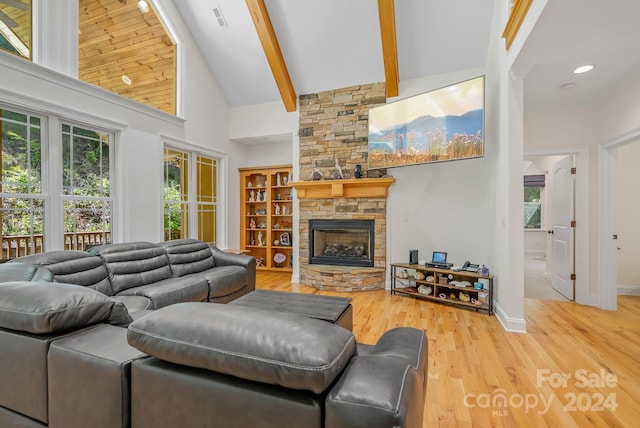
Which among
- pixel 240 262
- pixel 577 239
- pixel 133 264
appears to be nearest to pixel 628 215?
pixel 577 239

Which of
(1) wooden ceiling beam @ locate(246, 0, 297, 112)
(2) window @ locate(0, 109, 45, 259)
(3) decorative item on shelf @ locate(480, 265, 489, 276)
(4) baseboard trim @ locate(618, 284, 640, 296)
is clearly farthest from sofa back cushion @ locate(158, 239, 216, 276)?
(4) baseboard trim @ locate(618, 284, 640, 296)

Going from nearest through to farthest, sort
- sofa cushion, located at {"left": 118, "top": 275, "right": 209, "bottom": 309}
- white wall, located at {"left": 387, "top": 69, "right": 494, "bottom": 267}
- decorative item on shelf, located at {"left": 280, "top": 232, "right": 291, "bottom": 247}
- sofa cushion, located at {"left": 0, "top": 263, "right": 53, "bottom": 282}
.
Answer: sofa cushion, located at {"left": 0, "top": 263, "right": 53, "bottom": 282}
sofa cushion, located at {"left": 118, "top": 275, "right": 209, "bottom": 309}
white wall, located at {"left": 387, "top": 69, "right": 494, "bottom": 267}
decorative item on shelf, located at {"left": 280, "top": 232, "right": 291, "bottom": 247}

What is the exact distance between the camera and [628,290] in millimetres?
4102

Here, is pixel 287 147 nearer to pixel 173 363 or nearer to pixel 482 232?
pixel 482 232

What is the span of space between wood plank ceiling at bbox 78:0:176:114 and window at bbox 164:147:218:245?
817mm

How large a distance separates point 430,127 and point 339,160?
1599 millimetres

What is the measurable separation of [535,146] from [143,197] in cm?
527

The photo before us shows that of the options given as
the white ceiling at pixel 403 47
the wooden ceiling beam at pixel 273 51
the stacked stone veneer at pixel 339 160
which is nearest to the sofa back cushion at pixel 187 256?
the stacked stone veneer at pixel 339 160

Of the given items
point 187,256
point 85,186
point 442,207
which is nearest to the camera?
point 85,186

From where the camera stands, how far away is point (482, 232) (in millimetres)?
4184

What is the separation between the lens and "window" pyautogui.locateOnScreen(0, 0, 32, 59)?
109 inches

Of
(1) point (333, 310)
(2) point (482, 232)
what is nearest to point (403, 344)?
(1) point (333, 310)

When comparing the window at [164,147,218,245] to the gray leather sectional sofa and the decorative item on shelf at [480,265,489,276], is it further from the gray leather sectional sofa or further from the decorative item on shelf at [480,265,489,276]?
the decorative item on shelf at [480,265,489,276]

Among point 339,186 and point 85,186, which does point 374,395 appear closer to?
point 85,186
